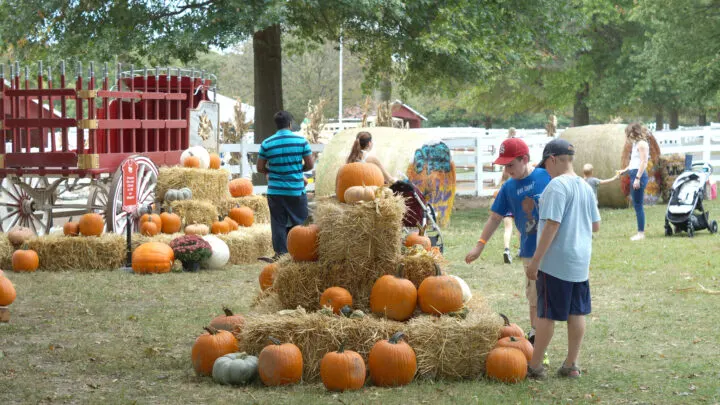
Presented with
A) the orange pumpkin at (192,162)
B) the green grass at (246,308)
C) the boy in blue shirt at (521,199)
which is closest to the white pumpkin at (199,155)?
the orange pumpkin at (192,162)

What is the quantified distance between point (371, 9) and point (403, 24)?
2125 mm

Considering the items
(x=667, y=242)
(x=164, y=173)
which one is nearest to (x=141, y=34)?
(x=164, y=173)

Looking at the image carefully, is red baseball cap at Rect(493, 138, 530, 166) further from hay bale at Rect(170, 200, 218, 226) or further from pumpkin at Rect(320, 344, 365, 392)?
hay bale at Rect(170, 200, 218, 226)

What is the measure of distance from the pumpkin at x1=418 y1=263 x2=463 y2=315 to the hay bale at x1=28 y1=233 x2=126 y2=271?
6442mm

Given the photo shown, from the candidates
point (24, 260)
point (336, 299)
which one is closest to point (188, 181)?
point (24, 260)

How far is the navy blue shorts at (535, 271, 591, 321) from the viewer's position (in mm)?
6297

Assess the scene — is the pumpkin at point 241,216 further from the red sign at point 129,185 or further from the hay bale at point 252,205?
the red sign at point 129,185

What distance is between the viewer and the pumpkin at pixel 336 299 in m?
6.86

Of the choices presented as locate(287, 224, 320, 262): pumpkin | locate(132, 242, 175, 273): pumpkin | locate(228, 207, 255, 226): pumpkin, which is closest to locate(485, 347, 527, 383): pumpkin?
locate(287, 224, 320, 262): pumpkin

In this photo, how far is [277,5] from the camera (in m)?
17.4

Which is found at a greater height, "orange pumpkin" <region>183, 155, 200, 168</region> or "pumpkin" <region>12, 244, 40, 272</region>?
"orange pumpkin" <region>183, 155, 200, 168</region>

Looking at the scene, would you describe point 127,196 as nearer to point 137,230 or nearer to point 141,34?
point 137,230

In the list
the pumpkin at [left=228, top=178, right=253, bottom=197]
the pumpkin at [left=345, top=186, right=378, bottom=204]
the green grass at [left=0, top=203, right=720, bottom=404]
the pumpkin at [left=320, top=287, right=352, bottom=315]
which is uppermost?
the pumpkin at [left=345, top=186, right=378, bottom=204]

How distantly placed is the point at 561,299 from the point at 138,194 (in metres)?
8.49
